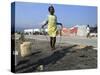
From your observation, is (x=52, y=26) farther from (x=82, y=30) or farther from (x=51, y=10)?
(x=82, y=30)

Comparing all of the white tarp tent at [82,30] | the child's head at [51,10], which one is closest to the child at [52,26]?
the child's head at [51,10]

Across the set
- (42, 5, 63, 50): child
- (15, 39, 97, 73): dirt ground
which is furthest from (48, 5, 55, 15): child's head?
(15, 39, 97, 73): dirt ground

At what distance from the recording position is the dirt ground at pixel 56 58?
2336mm

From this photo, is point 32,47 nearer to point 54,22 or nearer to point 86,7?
point 54,22

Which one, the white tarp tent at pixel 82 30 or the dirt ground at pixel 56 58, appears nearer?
the dirt ground at pixel 56 58

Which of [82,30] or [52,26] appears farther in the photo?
[82,30]

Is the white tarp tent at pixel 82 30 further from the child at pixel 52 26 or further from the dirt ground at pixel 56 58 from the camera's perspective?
the child at pixel 52 26

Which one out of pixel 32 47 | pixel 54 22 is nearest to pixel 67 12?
pixel 54 22

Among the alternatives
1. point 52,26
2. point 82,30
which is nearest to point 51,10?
point 52,26

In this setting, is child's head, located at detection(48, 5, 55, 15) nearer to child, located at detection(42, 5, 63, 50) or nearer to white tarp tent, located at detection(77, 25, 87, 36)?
child, located at detection(42, 5, 63, 50)

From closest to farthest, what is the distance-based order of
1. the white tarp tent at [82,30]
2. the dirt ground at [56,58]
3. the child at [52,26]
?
the dirt ground at [56,58] < the child at [52,26] < the white tarp tent at [82,30]

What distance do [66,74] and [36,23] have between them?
623 millimetres

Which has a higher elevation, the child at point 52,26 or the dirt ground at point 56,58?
the child at point 52,26

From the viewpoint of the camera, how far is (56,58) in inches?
97.7
